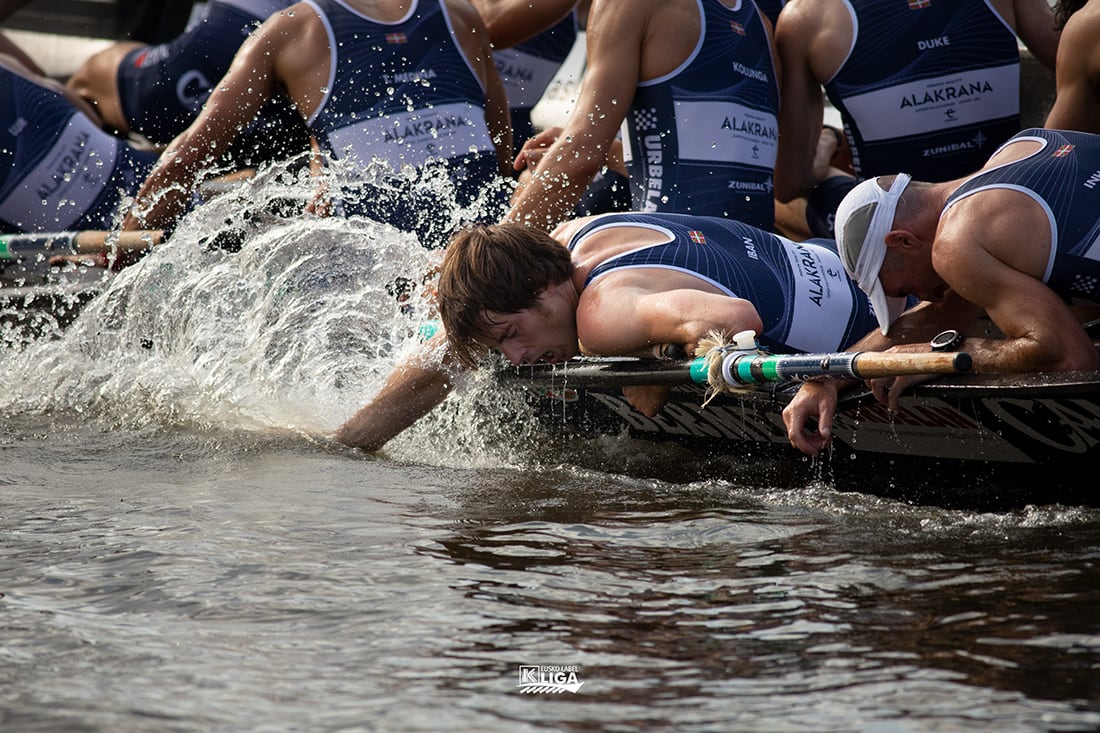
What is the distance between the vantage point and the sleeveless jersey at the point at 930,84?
5.10 m

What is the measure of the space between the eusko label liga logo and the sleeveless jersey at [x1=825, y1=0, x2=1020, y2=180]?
3.65 m

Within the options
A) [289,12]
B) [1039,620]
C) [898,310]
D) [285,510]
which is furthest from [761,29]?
[1039,620]

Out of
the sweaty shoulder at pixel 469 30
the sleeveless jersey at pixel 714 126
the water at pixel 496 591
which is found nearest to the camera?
the water at pixel 496 591

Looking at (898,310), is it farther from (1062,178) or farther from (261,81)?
(261,81)

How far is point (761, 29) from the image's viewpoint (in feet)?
16.9

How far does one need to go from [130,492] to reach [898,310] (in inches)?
92.8

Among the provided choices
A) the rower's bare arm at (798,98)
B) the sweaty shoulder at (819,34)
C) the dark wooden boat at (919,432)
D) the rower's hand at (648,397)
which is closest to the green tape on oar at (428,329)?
the dark wooden boat at (919,432)

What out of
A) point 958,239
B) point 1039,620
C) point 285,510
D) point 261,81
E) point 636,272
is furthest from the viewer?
point 261,81

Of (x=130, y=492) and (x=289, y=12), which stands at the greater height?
(x=289, y=12)

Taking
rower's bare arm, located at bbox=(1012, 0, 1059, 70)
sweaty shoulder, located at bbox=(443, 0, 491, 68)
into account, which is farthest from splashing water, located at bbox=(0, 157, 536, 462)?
rower's bare arm, located at bbox=(1012, 0, 1059, 70)

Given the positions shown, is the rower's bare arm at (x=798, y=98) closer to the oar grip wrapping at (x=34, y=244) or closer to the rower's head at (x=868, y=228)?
the rower's head at (x=868, y=228)

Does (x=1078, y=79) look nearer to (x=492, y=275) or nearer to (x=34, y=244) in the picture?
(x=492, y=275)

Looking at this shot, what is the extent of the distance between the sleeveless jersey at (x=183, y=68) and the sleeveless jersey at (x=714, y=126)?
3.46 meters

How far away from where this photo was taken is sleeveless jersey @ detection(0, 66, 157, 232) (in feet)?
23.6
